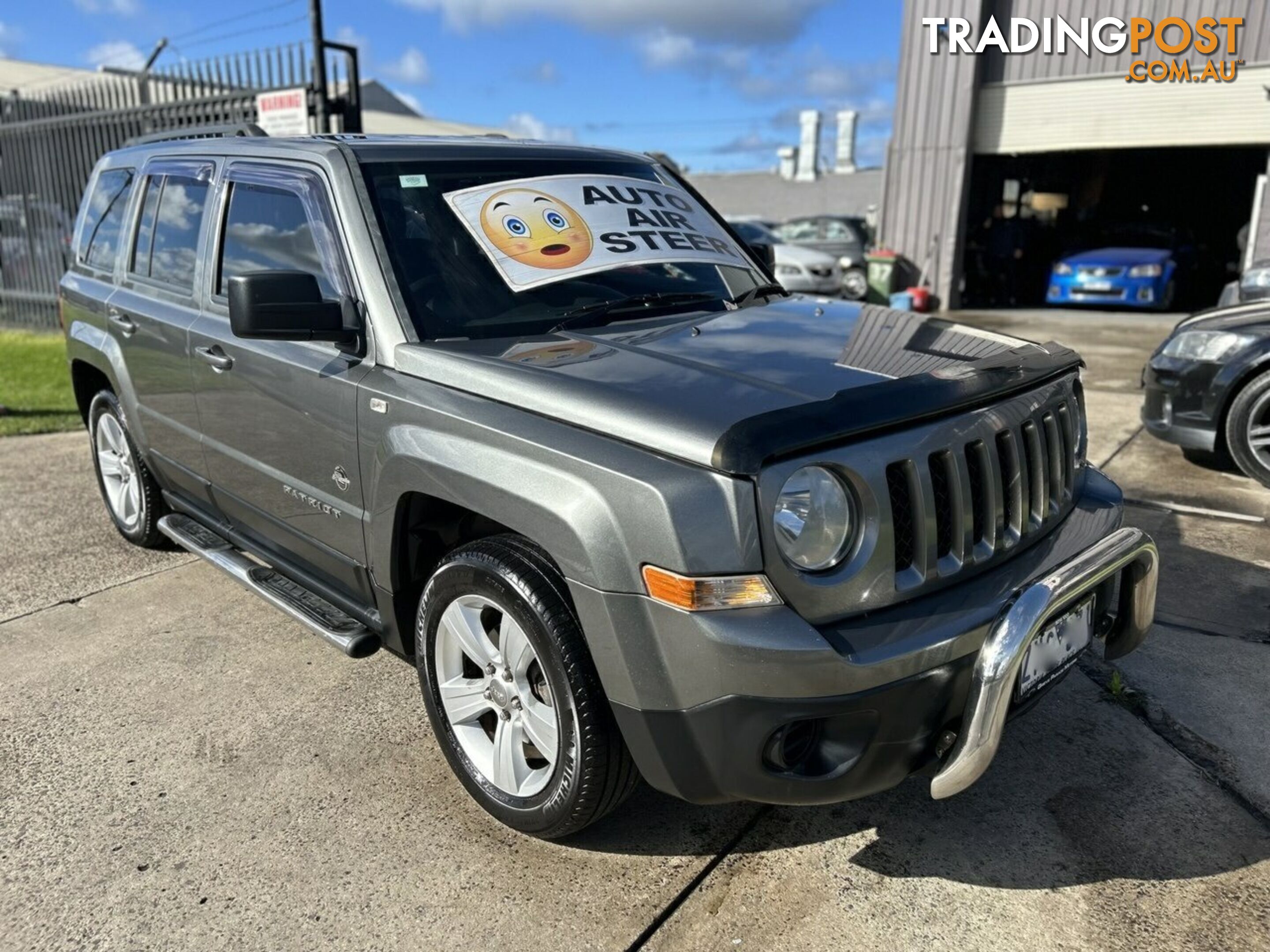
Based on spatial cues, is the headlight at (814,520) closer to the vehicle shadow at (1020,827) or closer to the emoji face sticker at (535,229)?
the vehicle shadow at (1020,827)

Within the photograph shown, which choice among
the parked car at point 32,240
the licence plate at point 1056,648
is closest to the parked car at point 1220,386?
the licence plate at point 1056,648

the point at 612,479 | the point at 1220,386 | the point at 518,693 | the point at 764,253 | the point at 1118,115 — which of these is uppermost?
the point at 1118,115

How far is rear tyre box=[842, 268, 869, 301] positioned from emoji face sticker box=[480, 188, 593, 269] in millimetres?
14620

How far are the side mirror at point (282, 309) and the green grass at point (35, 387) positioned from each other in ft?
13.8

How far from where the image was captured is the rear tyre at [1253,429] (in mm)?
5582

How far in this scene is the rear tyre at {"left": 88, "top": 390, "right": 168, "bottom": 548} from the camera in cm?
470

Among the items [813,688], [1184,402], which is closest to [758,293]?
[813,688]

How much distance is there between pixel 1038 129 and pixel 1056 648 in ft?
45.9

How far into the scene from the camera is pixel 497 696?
2672 millimetres

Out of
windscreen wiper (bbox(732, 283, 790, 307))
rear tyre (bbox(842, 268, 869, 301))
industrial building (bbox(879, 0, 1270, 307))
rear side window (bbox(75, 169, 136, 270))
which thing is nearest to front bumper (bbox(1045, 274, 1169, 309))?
industrial building (bbox(879, 0, 1270, 307))

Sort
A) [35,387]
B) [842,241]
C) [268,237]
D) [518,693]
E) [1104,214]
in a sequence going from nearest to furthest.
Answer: [518,693]
[268,237]
[35,387]
[842,241]
[1104,214]

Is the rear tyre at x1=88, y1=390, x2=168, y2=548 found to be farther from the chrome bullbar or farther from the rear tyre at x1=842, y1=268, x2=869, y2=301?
the rear tyre at x1=842, y1=268, x2=869, y2=301

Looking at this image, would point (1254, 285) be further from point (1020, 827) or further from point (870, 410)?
point (870, 410)

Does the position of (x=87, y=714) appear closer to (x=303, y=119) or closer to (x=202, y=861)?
(x=202, y=861)
